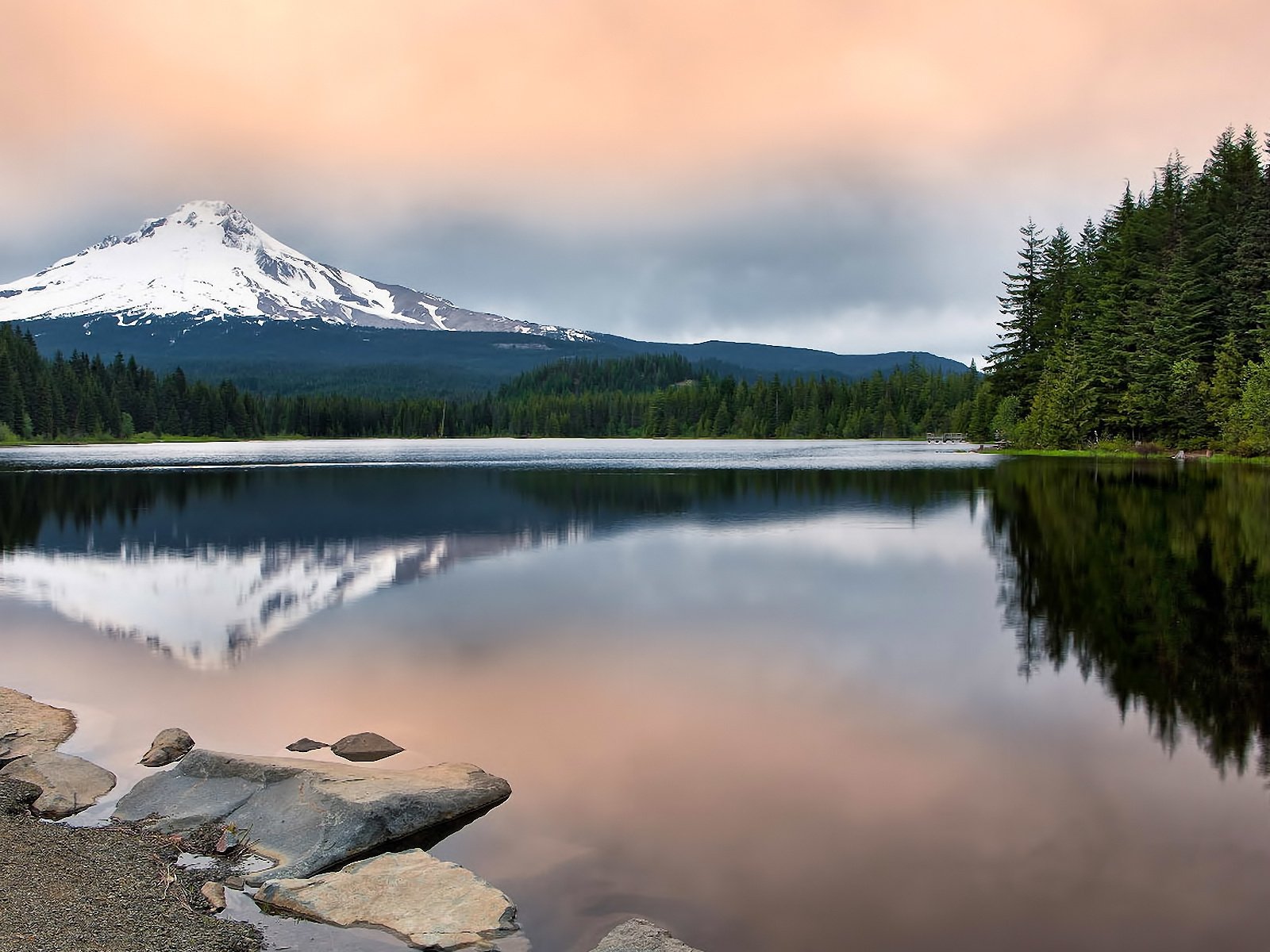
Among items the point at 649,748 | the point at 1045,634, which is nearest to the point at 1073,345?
the point at 1045,634

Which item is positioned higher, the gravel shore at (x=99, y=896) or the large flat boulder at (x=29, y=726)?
the gravel shore at (x=99, y=896)

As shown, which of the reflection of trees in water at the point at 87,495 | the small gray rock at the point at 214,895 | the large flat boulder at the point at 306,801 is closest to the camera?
the small gray rock at the point at 214,895

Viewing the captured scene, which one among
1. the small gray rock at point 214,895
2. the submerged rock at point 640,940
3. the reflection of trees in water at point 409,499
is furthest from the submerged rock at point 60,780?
the reflection of trees in water at point 409,499

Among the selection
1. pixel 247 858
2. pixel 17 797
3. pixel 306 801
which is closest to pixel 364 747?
pixel 306 801

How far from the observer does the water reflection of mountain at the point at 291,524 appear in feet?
79.4

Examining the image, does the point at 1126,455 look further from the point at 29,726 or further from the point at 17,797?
the point at 17,797

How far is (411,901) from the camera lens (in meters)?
8.84

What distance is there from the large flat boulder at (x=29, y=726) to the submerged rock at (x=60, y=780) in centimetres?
50

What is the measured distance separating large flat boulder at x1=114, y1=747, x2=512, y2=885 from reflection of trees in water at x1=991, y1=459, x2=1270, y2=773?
31.3ft

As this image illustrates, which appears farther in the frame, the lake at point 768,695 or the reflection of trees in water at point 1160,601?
the reflection of trees in water at point 1160,601

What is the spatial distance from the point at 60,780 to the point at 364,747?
3.77 meters

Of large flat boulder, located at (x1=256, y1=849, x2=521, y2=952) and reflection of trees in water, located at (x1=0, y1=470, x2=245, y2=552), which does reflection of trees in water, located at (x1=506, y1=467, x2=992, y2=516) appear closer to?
reflection of trees in water, located at (x1=0, y1=470, x2=245, y2=552)

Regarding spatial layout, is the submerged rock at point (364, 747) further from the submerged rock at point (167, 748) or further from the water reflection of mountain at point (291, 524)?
the water reflection of mountain at point (291, 524)

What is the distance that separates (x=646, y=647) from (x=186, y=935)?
11.6 meters
